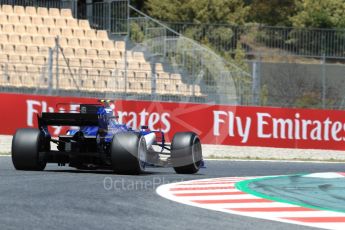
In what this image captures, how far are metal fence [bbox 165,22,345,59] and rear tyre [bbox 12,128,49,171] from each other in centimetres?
1993

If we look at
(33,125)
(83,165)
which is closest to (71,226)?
(83,165)

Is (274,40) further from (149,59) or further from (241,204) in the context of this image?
(241,204)

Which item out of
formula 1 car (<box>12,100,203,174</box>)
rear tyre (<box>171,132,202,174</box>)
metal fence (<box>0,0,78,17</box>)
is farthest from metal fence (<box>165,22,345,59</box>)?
formula 1 car (<box>12,100,203,174</box>)

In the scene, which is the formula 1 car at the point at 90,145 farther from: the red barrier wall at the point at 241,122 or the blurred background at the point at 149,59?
the blurred background at the point at 149,59

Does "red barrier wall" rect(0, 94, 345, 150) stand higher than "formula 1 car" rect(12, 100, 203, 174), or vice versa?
"formula 1 car" rect(12, 100, 203, 174)

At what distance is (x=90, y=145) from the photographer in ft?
47.5

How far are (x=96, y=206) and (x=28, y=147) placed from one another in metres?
4.86

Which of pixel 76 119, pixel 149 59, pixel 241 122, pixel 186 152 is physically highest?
pixel 149 59

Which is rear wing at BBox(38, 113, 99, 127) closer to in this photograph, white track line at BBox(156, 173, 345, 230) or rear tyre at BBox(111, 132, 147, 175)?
rear tyre at BBox(111, 132, 147, 175)

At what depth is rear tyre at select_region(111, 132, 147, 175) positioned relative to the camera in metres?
13.9

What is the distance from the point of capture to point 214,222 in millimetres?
8938

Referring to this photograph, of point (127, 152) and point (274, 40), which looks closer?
point (127, 152)

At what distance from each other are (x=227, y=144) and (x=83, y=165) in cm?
991

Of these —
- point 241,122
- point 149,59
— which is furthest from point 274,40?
point 241,122
